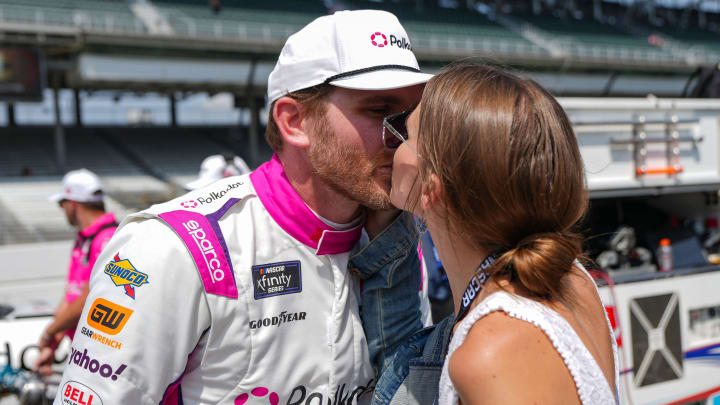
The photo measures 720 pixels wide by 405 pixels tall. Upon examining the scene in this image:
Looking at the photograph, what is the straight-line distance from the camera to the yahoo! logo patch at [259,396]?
1.54 meters

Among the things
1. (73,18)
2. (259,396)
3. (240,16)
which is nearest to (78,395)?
(259,396)

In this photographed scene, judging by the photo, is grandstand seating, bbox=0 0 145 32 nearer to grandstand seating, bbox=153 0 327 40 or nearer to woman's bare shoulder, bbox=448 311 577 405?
grandstand seating, bbox=153 0 327 40

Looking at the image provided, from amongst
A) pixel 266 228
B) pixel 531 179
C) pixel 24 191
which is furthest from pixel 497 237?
pixel 24 191

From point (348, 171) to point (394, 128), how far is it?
0.20 m

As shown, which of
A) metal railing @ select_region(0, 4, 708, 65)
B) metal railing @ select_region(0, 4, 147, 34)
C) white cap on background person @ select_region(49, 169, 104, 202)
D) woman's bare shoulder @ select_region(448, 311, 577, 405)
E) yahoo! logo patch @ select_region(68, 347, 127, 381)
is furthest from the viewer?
metal railing @ select_region(0, 4, 708, 65)

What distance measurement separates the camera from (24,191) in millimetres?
16656

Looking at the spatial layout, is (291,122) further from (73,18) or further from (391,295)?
(73,18)

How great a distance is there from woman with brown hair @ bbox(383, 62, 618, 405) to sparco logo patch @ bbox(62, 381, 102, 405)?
80 cm

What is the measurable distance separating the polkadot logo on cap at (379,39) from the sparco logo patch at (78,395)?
1124 millimetres

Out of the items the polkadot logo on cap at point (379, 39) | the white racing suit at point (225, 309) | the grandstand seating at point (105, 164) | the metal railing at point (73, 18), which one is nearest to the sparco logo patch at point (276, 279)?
the white racing suit at point (225, 309)

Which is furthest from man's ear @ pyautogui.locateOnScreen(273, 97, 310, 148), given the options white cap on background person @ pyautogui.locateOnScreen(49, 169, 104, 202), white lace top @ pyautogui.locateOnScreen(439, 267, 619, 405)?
white cap on background person @ pyautogui.locateOnScreen(49, 169, 104, 202)

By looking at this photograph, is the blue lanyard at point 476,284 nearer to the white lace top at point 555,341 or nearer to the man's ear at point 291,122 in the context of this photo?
the white lace top at point 555,341

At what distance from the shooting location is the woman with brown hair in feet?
3.53

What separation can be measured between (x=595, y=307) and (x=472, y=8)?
3183 centimetres
